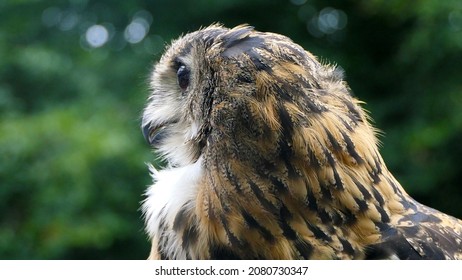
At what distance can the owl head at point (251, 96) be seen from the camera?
1716 mm

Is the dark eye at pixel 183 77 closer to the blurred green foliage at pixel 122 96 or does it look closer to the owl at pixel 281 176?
the owl at pixel 281 176

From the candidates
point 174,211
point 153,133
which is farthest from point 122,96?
point 174,211

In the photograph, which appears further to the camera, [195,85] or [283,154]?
[195,85]

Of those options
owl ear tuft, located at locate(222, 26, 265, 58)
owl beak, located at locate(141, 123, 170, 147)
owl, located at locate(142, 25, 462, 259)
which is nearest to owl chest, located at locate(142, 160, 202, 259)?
owl, located at locate(142, 25, 462, 259)

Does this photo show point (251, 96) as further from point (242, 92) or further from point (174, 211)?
point (174, 211)

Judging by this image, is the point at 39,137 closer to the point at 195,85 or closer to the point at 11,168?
the point at 11,168

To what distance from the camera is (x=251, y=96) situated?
5.66 ft

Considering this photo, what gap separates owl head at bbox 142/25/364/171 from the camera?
5.63ft

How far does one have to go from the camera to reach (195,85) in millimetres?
1909

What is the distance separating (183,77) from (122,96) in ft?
10.6

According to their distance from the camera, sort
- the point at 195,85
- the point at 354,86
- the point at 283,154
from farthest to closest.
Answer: the point at 354,86 < the point at 195,85 < the point at 283,154

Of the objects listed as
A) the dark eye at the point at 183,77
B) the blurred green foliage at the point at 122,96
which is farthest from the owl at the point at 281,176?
the blurred green foliage at the point at 122,96
